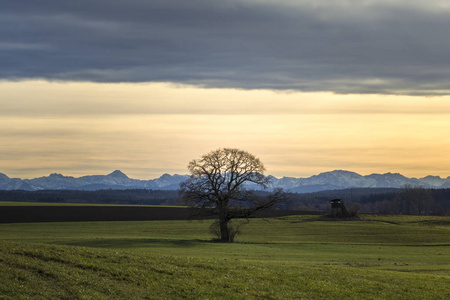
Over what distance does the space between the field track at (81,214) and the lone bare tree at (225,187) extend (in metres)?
38.8

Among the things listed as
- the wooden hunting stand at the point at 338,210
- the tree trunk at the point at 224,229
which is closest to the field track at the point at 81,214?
the wooden hunting stand at the point at 338,210

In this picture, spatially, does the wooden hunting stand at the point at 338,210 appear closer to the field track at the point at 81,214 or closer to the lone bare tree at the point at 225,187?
the field track at the point at 81,214

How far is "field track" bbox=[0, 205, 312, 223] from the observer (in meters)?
112

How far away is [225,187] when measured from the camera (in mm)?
67125

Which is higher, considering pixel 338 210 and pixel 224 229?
pixel 338 210

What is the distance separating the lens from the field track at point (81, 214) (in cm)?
11200

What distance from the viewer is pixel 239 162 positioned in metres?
67.0

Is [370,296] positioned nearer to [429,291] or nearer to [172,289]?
[429,291]

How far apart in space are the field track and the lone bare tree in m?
38.8

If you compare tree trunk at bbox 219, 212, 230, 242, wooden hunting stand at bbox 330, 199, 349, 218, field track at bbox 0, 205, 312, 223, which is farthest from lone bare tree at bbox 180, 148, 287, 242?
wooden hunting stand at bbox 330, 199, 349, 218

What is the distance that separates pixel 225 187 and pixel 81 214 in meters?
66.0

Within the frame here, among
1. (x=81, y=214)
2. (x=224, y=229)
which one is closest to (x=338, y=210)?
(x=81, y=214)

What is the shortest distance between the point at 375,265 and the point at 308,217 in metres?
87.4

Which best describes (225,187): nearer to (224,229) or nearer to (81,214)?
(224,229)
